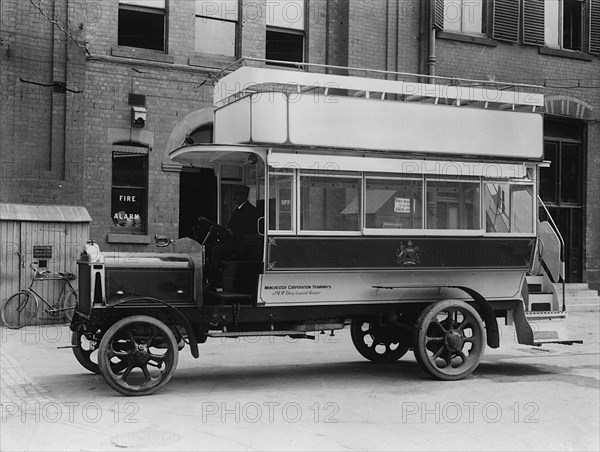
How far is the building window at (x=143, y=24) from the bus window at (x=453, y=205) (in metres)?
8.44

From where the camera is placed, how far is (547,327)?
9859 millimetres

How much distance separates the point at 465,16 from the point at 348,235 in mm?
11916

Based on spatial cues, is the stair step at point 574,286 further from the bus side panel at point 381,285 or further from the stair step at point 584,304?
the bus side panel at point 381,285

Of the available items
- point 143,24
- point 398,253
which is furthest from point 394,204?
point 143,24

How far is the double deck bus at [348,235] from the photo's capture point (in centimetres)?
845

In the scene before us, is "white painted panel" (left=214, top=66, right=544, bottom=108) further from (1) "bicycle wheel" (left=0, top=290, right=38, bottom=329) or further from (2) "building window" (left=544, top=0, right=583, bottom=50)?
(2) "building window" (left=544, top=0, right=583, bottom=50)

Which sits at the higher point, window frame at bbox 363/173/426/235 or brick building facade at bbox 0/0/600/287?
brick building facade at bbox 0/0/600/287

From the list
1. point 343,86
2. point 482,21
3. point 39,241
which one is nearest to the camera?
point 343,86

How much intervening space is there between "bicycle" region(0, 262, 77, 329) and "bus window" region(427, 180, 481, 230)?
7138 millimetres

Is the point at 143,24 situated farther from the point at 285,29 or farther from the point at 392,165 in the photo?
the point at 392,165

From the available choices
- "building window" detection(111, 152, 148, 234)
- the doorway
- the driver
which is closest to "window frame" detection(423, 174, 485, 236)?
the driver

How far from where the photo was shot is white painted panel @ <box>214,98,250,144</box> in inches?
344

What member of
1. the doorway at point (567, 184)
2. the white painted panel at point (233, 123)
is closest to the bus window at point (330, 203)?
the white painted panel at point (233, 123)

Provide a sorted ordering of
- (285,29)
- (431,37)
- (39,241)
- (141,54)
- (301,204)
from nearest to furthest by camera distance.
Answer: (301,204) < (39,241) < (141,54) < (285,29) < (431,37)
